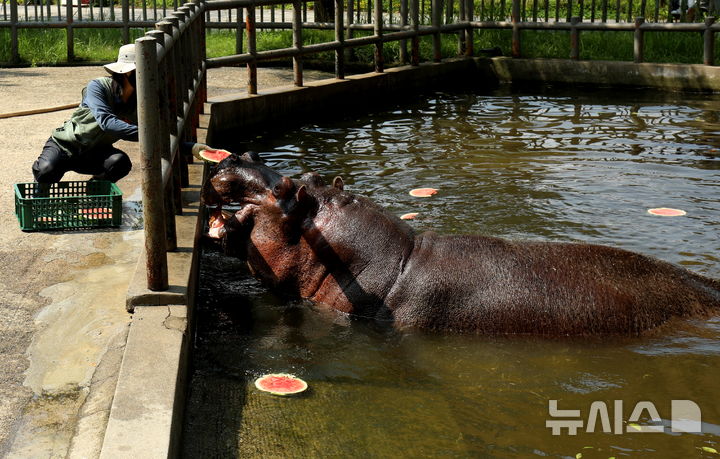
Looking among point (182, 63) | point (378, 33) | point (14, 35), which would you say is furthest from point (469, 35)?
point (182, 63)

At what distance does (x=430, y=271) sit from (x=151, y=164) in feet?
5.56

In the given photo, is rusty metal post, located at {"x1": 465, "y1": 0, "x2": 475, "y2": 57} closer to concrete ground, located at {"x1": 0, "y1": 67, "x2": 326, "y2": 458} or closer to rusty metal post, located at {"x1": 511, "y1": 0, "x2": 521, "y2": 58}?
rusty metal post, located at {"x1": 511, "y1": 0, "x2": 521, "y2": 58}

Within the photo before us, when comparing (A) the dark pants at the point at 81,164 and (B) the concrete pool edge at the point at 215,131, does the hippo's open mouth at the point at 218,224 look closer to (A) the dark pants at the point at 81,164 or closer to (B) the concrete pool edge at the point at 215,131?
(B) the concrete pool edge at the point at 215,131

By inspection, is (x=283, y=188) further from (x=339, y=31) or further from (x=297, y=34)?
(x=339, y=31)

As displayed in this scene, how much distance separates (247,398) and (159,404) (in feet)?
2.98

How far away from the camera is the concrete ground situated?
3.76 meters

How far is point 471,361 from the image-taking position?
514 centimetres

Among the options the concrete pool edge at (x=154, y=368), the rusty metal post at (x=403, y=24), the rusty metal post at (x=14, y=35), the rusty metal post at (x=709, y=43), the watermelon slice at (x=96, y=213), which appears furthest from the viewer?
the rusty metal post at (x=403, y=24)

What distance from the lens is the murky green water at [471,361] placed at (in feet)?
13.9

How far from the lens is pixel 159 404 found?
3.71 metres

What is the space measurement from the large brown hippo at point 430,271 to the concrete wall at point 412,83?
4025mm

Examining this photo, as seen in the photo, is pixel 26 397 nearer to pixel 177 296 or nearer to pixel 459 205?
pixel 177 296

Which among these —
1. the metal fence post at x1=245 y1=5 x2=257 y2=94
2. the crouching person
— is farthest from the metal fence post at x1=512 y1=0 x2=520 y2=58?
the crouching person

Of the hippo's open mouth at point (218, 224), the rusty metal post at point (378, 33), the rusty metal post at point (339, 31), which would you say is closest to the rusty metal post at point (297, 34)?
the rusty metal post at point (339, 31)
